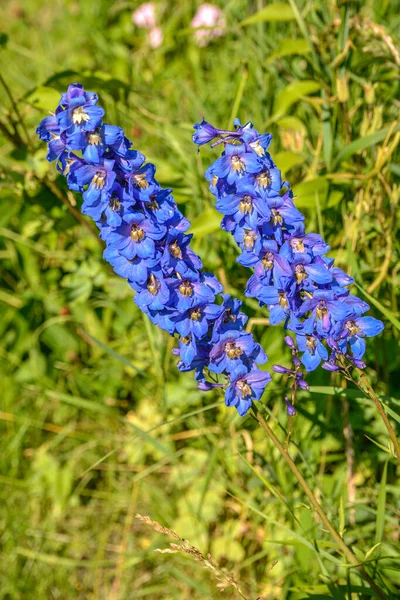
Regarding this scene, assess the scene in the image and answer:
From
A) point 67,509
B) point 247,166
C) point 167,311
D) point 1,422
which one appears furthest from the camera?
point 1,422

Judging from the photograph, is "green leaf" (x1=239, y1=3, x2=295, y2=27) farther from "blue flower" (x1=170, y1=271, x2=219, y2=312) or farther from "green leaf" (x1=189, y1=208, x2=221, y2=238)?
"blue flower" (x1=170, y1=271, x2=219, y2=312)

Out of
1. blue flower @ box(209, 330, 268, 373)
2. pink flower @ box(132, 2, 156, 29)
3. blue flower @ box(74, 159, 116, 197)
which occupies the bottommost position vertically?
blue flower @ box(209, 330, 268, 373)

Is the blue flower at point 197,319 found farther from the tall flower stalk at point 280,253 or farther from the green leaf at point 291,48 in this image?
the green leaf at point 291,48

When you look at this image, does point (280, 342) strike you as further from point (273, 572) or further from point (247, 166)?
point (247, 166)

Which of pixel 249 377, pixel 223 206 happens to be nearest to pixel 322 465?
pixel 249 377

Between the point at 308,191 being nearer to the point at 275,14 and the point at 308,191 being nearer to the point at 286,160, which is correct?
the point at 286,160

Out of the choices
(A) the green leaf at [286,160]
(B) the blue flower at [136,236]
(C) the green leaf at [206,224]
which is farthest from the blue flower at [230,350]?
(A) the green leaf at [286,160]

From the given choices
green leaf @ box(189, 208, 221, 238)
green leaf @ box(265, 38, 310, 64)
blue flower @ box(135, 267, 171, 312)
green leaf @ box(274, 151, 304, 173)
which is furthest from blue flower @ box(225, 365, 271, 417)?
green leaf @ box(265, 38, 310, 64)
